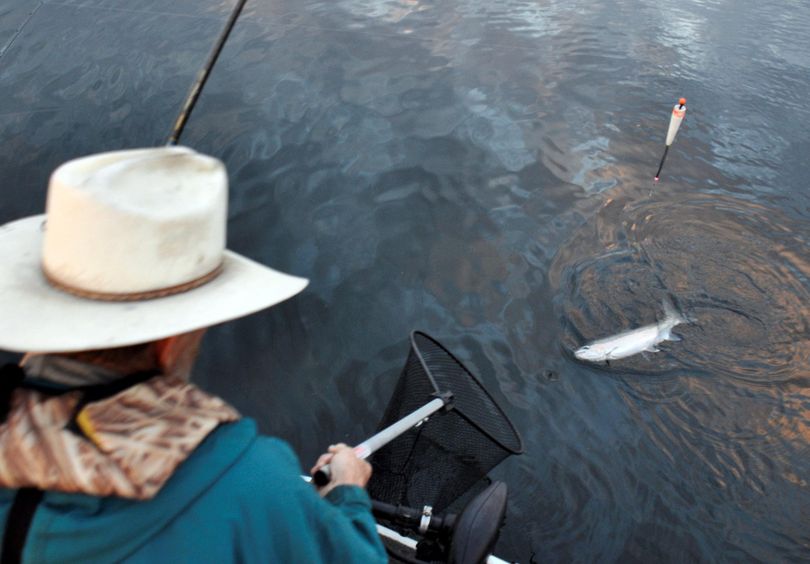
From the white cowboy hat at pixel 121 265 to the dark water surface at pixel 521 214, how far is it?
11.8 ft

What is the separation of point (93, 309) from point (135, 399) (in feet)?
0.99

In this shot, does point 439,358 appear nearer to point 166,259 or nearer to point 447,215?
point 166,259

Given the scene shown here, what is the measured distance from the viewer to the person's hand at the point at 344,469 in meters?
2.39

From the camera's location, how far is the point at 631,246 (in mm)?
→ 7477

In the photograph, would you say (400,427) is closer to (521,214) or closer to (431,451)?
(431,451)

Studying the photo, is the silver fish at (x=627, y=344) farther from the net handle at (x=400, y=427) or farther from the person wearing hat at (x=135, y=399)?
the person wearing hat at (x=135, y=399)

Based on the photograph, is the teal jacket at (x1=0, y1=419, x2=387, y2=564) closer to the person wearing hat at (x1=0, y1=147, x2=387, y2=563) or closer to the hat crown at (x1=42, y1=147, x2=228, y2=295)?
the person wearing hat at (x1=0, y1=147, x2=387, y2=563)

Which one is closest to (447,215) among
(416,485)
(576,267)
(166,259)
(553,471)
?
(576,267)

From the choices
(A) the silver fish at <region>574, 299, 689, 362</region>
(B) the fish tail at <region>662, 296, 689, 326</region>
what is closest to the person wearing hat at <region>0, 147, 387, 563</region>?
(A) the silver fish at <region>574, 299, 689, 362</region>

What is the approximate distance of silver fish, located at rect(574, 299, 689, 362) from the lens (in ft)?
19.9

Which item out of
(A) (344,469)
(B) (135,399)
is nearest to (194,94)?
(A) (344,469)

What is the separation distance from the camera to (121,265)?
5.83 feet

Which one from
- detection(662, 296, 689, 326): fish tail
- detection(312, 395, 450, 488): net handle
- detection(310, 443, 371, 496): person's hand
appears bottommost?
detection(662, 296, 689, 326): fish tail

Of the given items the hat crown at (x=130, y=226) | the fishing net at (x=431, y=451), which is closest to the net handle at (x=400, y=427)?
the fishing net at (x=431, y=451)
